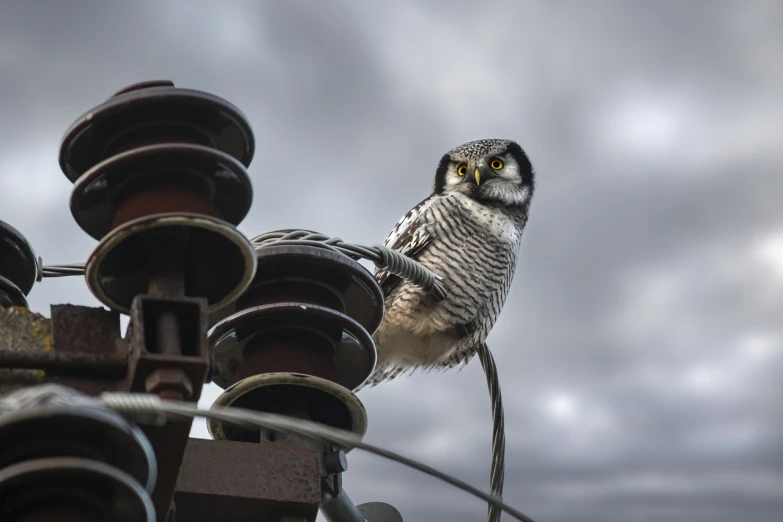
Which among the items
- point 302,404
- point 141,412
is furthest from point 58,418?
point 302,404

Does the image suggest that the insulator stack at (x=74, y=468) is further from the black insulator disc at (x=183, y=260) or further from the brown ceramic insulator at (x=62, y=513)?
the black insulator disc at (x=183, y=260)

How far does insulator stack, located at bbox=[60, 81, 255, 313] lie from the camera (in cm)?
235

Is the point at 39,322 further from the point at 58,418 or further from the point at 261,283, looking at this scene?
the point at 261,283

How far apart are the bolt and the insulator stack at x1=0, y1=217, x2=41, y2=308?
959mm

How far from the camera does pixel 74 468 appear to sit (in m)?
1.87

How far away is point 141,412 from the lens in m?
1.91

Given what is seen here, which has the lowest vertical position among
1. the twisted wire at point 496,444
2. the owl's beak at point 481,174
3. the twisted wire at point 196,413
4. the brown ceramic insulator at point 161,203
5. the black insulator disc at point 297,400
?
the twisted wire at point 196,413

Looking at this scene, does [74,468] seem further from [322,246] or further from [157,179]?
[322,246]

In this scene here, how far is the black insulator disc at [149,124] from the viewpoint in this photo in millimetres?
2438

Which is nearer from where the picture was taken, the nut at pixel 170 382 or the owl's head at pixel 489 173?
the nut at pixel 170 382

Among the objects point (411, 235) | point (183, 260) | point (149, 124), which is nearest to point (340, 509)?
point (183, 260)

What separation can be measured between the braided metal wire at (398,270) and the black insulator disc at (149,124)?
55 centimetres

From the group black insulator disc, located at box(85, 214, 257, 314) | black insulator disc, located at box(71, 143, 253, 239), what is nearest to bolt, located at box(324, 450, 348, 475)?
black insulator disc, located at box(85, 214, 257, 314)

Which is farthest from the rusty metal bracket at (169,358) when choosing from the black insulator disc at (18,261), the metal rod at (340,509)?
the black insulator disc at (18,261)
